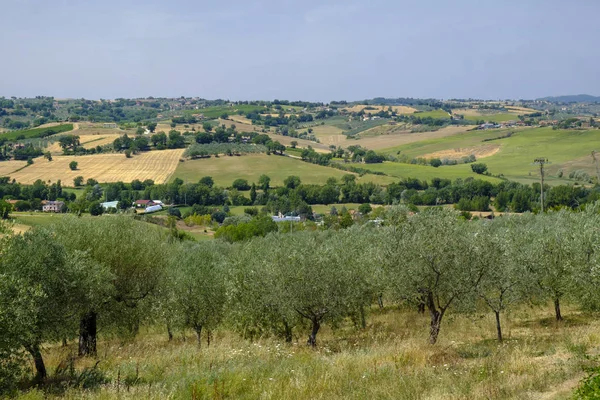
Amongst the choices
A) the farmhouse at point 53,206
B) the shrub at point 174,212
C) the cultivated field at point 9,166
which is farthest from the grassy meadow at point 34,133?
the shrub at point 174,212

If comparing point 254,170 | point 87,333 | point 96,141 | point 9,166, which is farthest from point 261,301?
point 96,141

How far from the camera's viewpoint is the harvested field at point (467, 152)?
164125 mm

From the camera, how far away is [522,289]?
26.0 meters

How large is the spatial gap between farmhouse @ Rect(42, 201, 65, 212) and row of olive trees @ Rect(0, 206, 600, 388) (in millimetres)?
80582

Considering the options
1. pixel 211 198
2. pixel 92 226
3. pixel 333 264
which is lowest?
pixel 211 198

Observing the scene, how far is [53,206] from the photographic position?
101 meters

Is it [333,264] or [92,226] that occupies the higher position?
[92,226]

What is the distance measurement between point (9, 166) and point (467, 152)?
14073cm

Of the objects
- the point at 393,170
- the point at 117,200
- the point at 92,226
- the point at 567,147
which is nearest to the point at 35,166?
the point at 117,200

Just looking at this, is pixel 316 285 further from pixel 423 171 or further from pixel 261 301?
pixel 423 171

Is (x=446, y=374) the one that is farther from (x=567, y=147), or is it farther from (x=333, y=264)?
(x=567, y=147)

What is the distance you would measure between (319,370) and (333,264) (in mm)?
9311

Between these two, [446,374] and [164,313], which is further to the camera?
[164,313]

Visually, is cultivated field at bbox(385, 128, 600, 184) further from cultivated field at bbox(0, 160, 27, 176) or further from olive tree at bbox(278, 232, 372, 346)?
cultivated field at bbox(0, 160, 27, 176)
